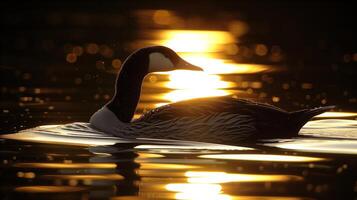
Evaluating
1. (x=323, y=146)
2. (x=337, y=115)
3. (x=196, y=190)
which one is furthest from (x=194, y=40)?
(x=196, y=190)

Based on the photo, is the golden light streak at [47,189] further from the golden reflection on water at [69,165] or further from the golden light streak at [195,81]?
the golden light streak at [195,81]

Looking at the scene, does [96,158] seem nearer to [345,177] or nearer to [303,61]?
[345,177]

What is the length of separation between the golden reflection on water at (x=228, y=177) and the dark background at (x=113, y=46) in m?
4.85

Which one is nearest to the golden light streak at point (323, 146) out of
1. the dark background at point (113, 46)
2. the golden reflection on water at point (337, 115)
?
the golden reflection on water at point (337, 115)

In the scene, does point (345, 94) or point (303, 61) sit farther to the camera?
point (303, 61)

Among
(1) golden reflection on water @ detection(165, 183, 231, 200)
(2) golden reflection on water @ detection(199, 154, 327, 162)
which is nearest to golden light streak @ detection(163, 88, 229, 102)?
(2) golden reflection on water @ detection(199, 154, 327, 162)

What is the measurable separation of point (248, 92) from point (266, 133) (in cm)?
600

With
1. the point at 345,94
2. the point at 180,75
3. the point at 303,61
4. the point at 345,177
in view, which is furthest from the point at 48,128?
the point at 303,61

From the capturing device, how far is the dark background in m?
21.5

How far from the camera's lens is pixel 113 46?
32750mm

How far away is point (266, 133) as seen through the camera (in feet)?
55.6

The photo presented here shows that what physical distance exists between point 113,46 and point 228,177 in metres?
19.3

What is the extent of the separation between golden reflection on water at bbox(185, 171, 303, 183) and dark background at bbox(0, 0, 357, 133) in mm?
4848

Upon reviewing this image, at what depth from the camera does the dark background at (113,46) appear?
21.5 m
